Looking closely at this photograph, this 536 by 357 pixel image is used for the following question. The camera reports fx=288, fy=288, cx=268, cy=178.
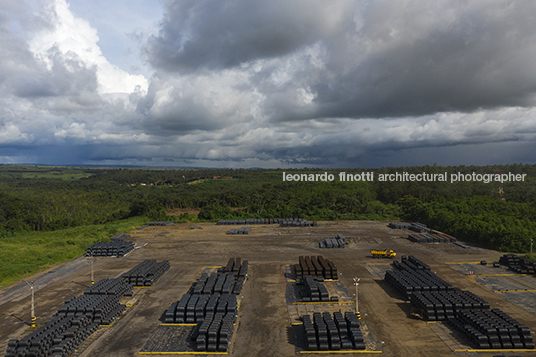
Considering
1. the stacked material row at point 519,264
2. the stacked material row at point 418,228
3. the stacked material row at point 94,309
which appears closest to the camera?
the stacked material row at point 94,309

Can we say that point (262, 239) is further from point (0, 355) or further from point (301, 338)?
point (0, 355)

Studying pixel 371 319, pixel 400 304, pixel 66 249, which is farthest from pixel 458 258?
pixel 66 249

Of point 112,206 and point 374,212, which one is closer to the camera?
point 374,212

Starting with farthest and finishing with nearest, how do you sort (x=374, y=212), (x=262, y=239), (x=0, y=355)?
(x=374, y=212)
(x=262, y=239)
(x=0, y=355)

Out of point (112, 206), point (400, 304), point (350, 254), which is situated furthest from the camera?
point (112, 206)

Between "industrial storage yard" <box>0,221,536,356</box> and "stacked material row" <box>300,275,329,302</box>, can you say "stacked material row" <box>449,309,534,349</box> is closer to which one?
"industrial storage yard" <box>0,221,536,356</box>

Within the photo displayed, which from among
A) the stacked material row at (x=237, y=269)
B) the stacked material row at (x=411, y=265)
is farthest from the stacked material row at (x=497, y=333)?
the stacked material row at (x=237, y=269)

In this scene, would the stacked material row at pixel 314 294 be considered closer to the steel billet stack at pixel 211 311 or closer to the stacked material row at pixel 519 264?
the steel billet stack at pixel 211 311
